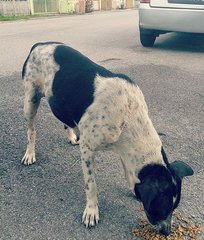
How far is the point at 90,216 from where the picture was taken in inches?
113

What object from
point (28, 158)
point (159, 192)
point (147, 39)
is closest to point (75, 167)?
point (28, 158)

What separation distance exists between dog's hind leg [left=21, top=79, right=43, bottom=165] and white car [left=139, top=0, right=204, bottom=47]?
18.3 ft

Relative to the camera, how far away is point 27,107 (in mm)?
3684

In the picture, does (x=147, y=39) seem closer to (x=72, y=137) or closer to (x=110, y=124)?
(x=72, y=137)

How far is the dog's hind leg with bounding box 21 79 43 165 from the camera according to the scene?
361cm

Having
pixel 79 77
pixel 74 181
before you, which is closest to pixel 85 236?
pixel 74 181

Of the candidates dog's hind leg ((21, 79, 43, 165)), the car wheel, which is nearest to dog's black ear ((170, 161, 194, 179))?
dog's hind leg ((21, 79, 43, 165))

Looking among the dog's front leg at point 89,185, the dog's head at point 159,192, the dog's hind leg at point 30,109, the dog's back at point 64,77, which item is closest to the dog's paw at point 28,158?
the dog's hind leg at point 30,109

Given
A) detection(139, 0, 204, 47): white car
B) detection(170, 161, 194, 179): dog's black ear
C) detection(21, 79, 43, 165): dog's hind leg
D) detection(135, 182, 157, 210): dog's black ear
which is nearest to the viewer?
detection(135, 182, 157, 210): dog's black ear

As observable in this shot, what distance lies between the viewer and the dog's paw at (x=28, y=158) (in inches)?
146

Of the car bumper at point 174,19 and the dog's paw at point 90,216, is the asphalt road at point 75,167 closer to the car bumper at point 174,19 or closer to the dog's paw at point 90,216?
the dog's paw at point 90,216

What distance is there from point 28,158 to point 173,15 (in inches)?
234

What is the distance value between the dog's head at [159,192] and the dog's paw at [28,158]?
1.54 m

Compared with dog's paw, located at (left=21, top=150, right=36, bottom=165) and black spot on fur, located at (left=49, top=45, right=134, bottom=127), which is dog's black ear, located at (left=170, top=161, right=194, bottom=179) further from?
dog's paw, located at (left=21, top=150, right=36, bottom=165)
